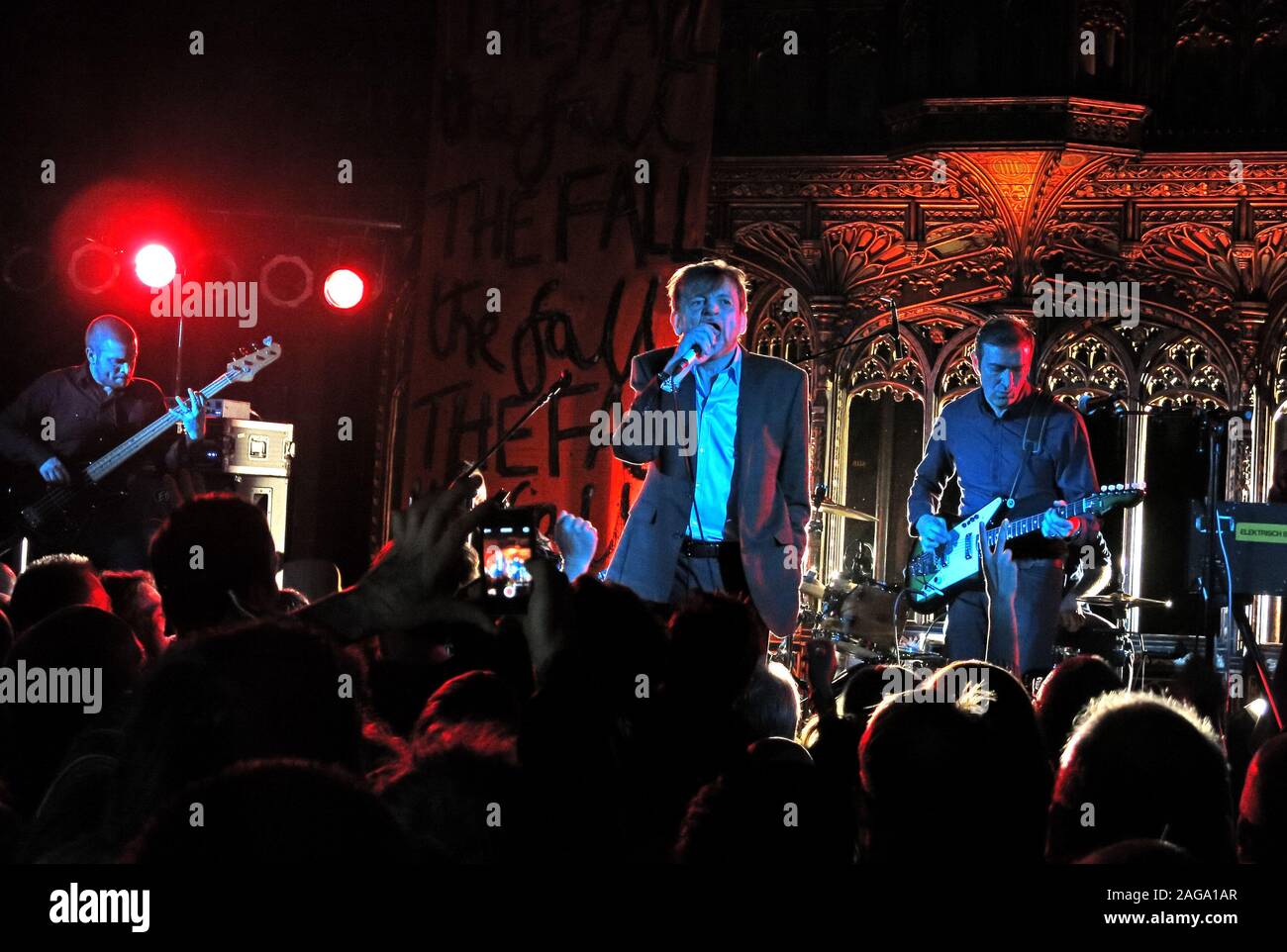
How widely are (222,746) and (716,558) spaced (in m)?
3.48

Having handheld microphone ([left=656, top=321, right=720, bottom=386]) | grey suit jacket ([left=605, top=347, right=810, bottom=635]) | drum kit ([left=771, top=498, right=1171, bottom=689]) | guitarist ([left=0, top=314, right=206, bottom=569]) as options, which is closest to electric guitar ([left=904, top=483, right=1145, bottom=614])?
grey suit jacket ([left=605, top=347, right=810, bottom=635])

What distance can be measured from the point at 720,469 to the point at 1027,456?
1.61m

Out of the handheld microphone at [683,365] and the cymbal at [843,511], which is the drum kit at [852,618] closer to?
the cymbal at [843,511]

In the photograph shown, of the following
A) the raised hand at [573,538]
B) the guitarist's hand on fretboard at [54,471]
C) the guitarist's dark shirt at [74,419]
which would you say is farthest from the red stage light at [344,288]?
the raised hand at [573,538]

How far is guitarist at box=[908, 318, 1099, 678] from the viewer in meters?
6.24

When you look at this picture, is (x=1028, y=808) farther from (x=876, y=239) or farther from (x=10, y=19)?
(x=10, y=19)

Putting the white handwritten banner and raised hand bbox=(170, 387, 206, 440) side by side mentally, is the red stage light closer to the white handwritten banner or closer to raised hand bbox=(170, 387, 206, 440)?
the white handwritten banner

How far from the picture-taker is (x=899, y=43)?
11.2 m

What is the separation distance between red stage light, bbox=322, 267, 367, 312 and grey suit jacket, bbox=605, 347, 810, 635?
6.05 metres

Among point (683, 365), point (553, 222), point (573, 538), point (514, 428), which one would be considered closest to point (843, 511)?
point (553, 222)

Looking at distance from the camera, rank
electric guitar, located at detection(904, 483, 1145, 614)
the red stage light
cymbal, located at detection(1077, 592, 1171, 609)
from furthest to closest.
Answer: the red stage light < cymbal, located at detection(1077, 592, 1171, 609) < electric guitar, located at detection(904, 483, 1145, 614)

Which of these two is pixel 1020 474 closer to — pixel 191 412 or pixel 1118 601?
pixel 1118 601

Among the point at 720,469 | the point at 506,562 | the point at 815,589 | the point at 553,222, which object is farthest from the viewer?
the point at 815,589

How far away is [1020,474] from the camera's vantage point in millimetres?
6418
